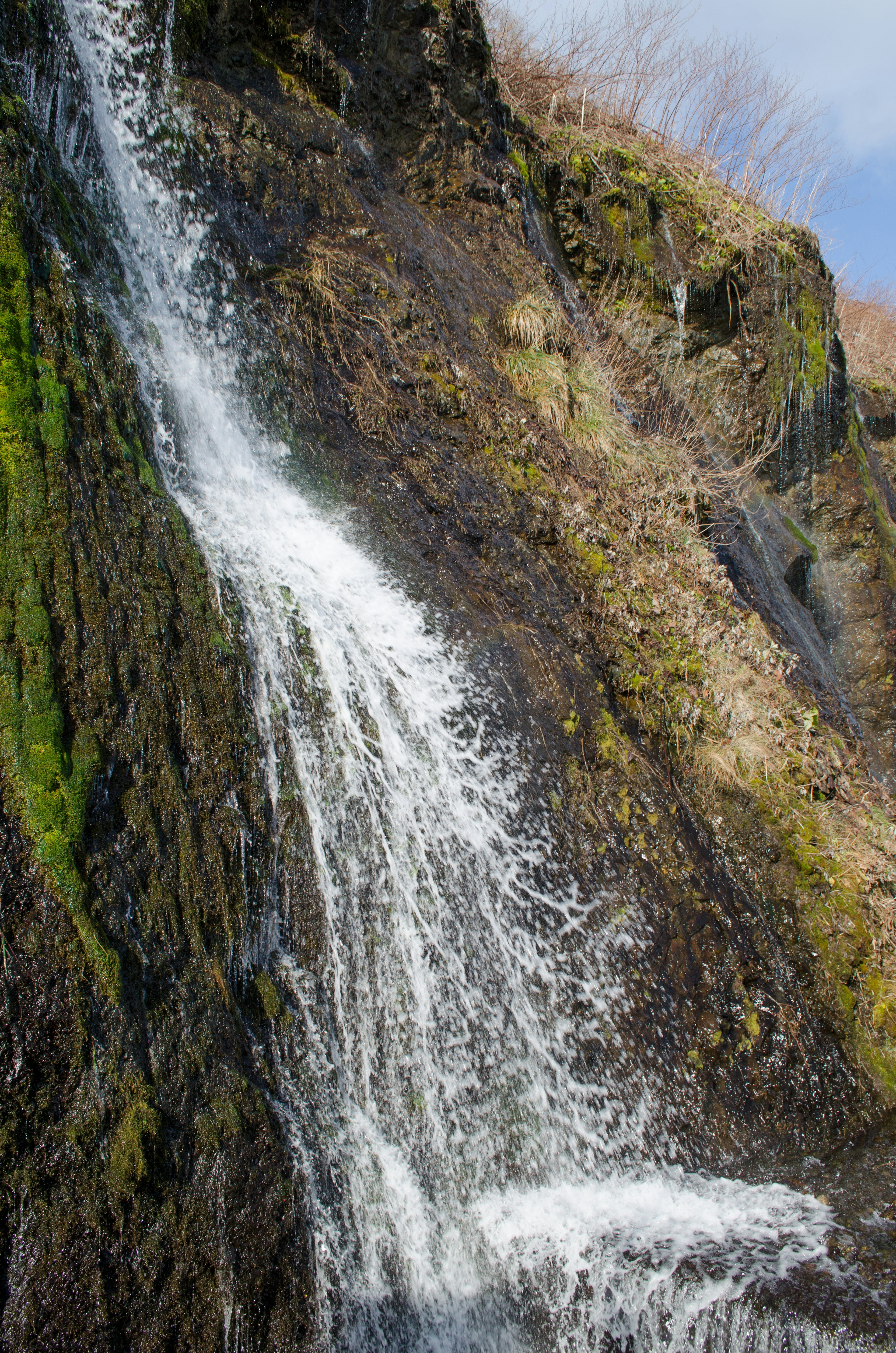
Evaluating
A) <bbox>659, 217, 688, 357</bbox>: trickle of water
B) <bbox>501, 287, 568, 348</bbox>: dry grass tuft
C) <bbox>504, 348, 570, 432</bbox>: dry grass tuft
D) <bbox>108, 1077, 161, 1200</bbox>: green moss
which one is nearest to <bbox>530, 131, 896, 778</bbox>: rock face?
<bbox>659, 217, 688, 357</bbox>: trickle of water

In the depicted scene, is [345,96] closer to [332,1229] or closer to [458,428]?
[458,428]

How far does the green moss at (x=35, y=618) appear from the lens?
234 centimetres

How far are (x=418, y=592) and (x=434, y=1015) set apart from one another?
2303mm

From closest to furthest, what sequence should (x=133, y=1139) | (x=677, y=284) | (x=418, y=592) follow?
(x=133, y=1139) < (x=418, y=592) < (x=677, y=284)

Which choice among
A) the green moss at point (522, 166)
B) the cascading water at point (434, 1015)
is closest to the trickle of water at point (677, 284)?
the green moss at point (522, 166)

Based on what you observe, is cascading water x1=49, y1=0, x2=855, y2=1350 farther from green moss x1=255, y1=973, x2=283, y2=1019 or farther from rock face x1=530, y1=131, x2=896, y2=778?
rock face x1=530, y1=131, x2=896, y2=778

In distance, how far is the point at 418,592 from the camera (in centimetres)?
451

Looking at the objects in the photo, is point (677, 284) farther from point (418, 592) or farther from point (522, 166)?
point (418, 592)

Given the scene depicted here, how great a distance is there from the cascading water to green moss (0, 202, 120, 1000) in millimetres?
791

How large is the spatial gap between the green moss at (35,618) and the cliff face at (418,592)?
13mm

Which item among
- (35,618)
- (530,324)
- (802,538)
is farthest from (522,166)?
(35,618)

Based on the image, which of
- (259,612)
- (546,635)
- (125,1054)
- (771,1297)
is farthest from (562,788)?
(125,1054)

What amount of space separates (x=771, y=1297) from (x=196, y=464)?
4.45 meters

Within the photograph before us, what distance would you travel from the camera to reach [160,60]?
5484mm
